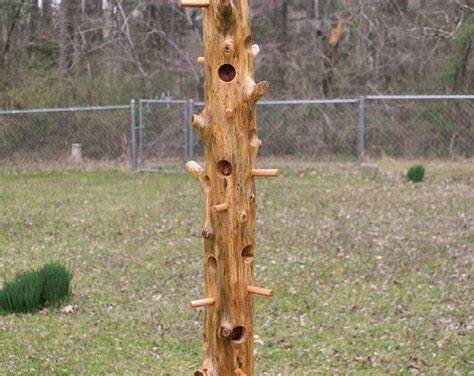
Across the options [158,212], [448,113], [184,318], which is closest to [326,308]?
[184,318]

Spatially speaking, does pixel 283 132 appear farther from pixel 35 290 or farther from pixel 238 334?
pixel 238 334

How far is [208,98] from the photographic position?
3.74m

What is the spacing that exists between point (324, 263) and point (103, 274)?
2292 millimetres

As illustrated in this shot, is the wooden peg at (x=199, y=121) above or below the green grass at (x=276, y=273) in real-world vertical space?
above

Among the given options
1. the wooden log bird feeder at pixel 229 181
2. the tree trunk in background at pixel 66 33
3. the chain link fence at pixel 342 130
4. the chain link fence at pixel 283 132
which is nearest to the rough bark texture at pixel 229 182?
the wooden log bird feeder at pixel 229 181

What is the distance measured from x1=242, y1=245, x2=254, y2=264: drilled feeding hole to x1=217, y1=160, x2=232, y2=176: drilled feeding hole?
339 mm

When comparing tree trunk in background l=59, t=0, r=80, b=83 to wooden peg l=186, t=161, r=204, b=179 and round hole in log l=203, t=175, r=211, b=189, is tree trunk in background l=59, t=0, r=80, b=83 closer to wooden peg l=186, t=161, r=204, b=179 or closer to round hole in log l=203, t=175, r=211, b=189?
wooden peg l=186, t=161, r=204, b=179

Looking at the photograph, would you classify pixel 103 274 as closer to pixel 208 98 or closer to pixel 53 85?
pixel 208 98

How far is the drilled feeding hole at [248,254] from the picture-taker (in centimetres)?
378

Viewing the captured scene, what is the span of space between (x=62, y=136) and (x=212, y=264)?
15.7m

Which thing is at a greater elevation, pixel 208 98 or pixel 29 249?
pixel 208 98

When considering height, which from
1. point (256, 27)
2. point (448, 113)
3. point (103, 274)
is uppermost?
point (256, 27)

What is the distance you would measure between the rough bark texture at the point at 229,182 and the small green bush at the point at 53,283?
3736 millimetres

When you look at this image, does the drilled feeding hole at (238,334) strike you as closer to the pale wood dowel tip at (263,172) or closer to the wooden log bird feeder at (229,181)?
the wooden log bird feeder at (229,181)
